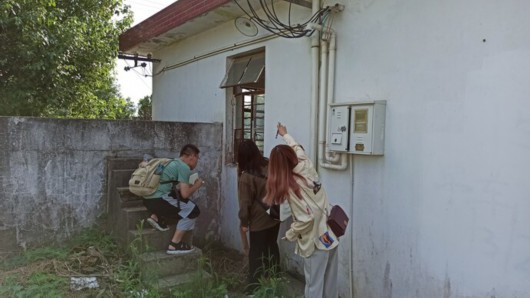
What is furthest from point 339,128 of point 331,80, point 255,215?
point 255,215

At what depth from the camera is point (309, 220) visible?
9.89 ft

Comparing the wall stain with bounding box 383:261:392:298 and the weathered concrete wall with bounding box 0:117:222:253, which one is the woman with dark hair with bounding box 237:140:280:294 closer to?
the wall stain with bounding box 383:261:392:298

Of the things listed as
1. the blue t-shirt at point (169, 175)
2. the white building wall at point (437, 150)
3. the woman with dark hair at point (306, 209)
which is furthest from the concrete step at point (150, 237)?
the white building wall at point (437, 150)

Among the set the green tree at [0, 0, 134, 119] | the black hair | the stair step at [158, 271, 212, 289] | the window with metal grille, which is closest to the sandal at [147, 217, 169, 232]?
the stair step at [158, 271, 212, 289]

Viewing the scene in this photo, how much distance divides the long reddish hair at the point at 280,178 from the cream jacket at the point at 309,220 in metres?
0.06

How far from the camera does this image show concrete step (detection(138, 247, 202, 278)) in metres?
3.96

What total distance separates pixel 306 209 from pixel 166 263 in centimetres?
196

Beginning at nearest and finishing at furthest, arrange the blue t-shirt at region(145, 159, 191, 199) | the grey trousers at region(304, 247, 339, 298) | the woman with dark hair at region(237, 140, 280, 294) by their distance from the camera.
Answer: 1. the grey trousers at region(304, 247, 339, 298)
2. the woman with dark hair at region(237, 140, 280, 294)
3. the blue t-shirt at region(145, 159, 191, 199)

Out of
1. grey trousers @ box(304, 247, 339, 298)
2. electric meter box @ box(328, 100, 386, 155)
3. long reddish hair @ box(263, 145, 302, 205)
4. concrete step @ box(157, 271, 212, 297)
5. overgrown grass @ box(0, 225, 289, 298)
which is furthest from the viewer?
concrete step @ box(157, 271, 212, 297)

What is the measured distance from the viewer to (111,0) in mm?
10078

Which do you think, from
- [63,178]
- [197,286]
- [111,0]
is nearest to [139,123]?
[63,178]

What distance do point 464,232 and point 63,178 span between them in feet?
14.8

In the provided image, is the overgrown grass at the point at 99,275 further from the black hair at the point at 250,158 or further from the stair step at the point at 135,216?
the black hair at the point at 250,158

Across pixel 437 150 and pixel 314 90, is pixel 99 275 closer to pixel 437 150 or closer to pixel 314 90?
pixel 314 90
